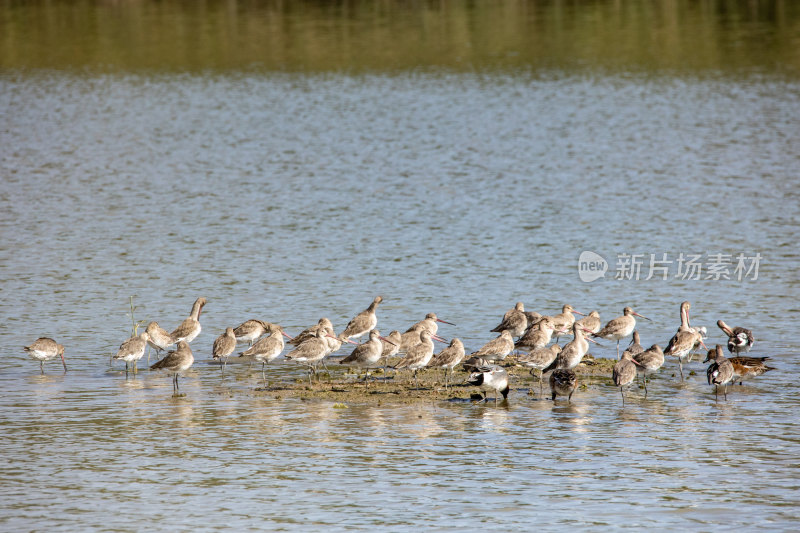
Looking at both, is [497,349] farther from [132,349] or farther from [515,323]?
[132,349]

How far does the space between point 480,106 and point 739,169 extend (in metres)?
20.0

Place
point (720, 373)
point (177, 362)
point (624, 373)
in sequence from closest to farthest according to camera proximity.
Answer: point (624, 373), point (720, 373), point (177, 362)

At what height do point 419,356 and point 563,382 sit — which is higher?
point 419,356

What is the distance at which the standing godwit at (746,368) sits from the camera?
2052 cm

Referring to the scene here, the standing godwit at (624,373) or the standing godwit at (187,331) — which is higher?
the standing godwit at (187,331)

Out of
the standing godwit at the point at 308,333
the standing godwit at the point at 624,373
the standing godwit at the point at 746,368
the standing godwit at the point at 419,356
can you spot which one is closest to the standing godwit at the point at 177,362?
the standing godwit at the point at 308,333

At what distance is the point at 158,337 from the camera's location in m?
21.9

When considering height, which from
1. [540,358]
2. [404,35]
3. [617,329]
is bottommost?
[540,358]

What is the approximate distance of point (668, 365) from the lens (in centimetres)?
2222

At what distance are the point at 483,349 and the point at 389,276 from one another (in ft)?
30.3

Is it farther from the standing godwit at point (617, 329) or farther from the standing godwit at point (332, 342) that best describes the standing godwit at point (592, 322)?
the standing godwit at point (332, 342)

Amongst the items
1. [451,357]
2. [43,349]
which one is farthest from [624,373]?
[43,349]

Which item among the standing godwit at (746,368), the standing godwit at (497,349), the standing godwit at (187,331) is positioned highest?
the standing godwit at (187,331)

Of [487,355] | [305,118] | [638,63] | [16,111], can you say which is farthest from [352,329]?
[638,63]
